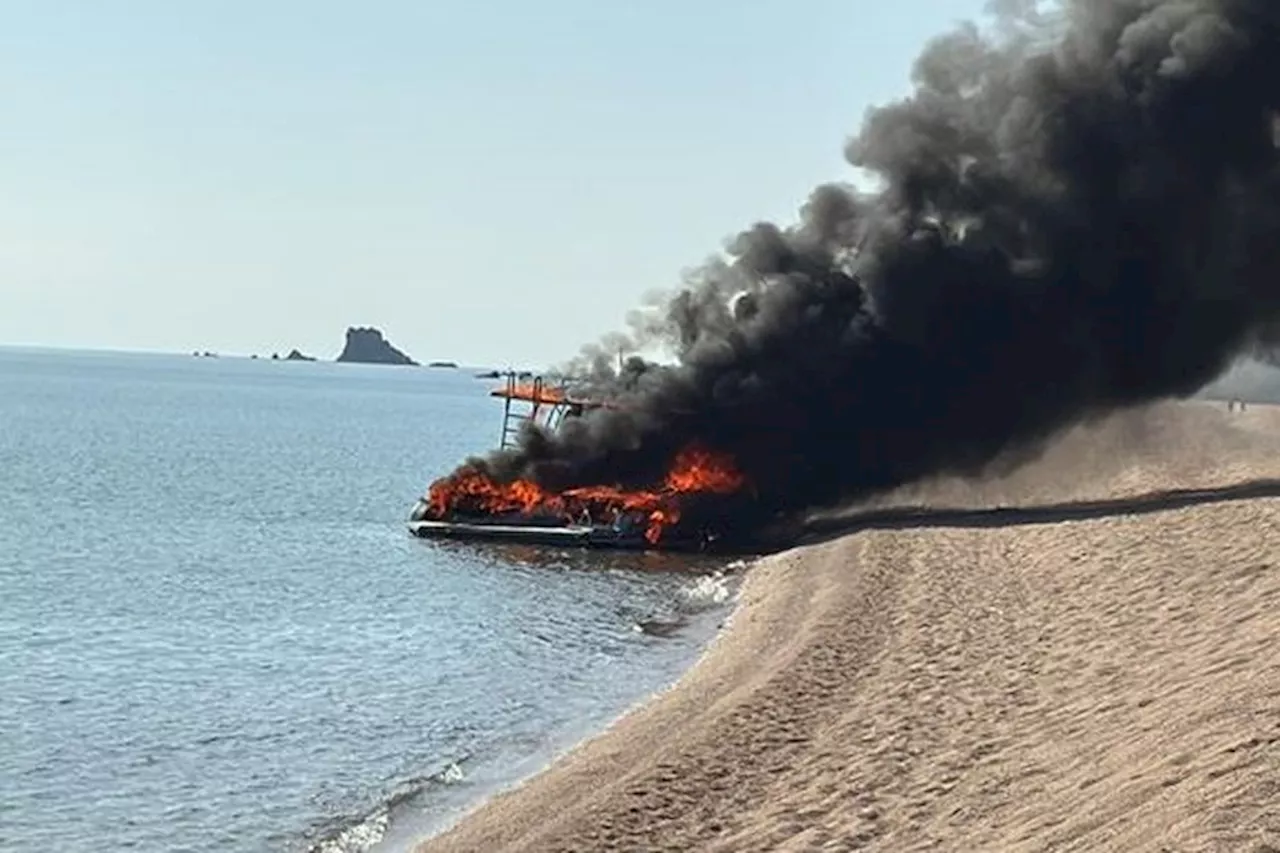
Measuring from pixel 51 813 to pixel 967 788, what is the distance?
10608mm

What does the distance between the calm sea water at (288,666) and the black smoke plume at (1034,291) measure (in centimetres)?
648

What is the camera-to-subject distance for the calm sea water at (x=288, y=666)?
1969 centimetres

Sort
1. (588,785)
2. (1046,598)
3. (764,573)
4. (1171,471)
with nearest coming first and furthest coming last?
(588,785), (1046,598), (764,573), (1171,471)

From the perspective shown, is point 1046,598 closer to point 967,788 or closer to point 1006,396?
point 967,788

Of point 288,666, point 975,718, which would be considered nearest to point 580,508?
point 288,666

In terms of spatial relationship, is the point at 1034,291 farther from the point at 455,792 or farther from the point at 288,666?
the point at 455,792

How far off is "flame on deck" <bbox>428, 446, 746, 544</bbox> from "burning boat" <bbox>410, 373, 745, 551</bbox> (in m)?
0.03

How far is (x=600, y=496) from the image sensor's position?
4816 centimetres

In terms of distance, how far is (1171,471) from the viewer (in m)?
49.9

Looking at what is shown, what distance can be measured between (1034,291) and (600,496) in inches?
526

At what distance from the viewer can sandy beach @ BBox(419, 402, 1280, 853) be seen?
42.3 ft

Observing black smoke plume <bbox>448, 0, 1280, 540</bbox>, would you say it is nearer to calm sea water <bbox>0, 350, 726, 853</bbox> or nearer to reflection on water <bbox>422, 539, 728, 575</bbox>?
reflection on water <bbox>422, 539, 728, 575</bbox>

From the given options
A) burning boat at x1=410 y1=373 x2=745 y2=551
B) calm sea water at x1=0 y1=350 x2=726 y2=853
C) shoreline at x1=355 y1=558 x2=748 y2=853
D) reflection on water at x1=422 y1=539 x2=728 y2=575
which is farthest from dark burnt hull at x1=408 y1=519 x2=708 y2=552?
shoreline at x1=355 y1=558 x2=748 y2=853

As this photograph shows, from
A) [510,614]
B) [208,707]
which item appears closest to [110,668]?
[208,707]
